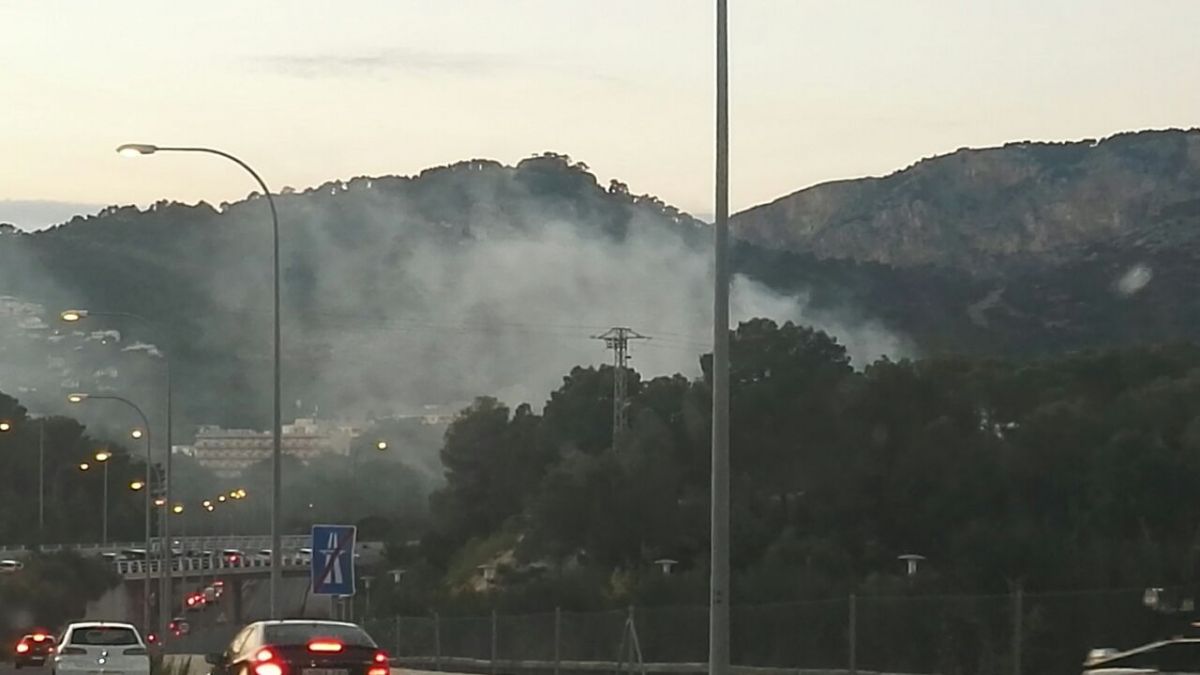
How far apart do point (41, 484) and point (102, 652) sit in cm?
10397

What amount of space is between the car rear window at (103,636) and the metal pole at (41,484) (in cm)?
9205

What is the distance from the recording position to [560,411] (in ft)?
326

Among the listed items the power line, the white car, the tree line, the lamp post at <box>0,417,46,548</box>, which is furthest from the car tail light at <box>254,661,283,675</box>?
the lamp post at <box>0,417,46,548</box>

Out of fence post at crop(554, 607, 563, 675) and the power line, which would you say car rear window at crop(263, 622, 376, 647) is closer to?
fence post at crop(554, 607, 563, 675)

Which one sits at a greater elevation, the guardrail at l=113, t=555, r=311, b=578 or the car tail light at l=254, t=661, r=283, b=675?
the car tail light at l=254, t=661, r=283, b=675

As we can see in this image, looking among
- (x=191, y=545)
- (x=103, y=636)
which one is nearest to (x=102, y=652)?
(x=103, y=636)

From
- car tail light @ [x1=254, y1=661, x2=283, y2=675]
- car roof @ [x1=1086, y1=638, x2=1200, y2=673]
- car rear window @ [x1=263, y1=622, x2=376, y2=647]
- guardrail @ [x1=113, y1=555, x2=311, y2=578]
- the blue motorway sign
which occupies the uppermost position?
the blue motorway sign

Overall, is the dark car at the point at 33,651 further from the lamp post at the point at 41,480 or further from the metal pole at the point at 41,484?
the lamp post at the point at 41,480

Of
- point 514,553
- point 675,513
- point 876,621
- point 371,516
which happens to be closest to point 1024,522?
point 675,513

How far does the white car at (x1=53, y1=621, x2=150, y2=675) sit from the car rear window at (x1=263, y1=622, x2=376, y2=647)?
14.7 m

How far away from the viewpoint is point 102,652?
39.8m

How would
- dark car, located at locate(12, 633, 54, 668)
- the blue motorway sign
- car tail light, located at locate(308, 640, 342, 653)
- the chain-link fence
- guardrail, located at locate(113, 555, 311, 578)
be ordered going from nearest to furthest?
car tail light, located at locate(308, 640, 342, 653), the blue motorway sign, the chain-link fence, dark car, located at locate(12, 633, 54, 668), guardrail, located at locate(113, 555, 311, 578)

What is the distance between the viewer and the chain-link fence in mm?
32031

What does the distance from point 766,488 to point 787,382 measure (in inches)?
189
